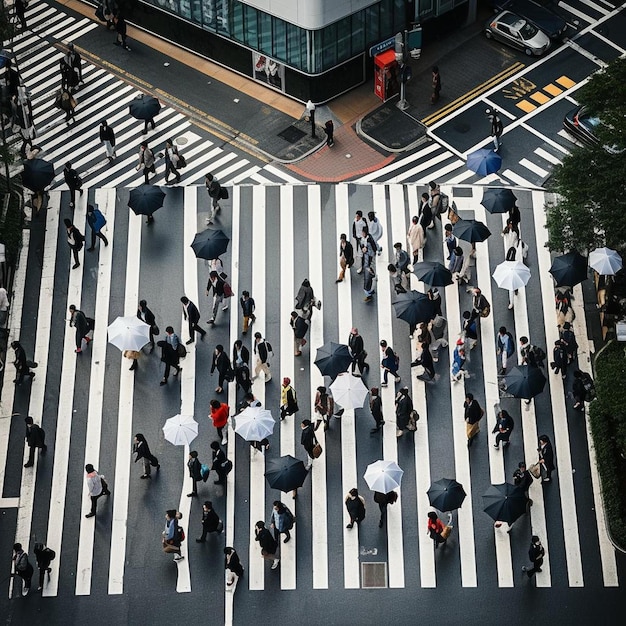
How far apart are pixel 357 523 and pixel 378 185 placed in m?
14.3

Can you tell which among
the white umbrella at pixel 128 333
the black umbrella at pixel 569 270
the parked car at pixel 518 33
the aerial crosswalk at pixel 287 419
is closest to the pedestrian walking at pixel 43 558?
the aerial crosswalk at pixel 287 419

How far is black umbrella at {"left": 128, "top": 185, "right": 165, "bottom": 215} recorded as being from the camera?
43.4m

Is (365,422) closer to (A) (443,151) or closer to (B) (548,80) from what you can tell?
(A) (443,151)

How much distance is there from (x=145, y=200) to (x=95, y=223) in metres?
1.92

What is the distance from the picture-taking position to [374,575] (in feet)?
120

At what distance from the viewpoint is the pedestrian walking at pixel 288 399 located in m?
38.7

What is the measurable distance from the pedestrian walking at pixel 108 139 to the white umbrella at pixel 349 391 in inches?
598

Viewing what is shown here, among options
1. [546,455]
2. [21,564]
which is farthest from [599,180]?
[21,564]

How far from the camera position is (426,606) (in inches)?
1414

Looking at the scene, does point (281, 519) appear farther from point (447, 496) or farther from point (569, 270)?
point (569, 270)

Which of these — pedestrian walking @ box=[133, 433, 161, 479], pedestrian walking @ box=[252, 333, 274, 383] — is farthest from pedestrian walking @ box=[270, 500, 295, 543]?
pedestrian walking @ box=[252, 333, 274, 383]

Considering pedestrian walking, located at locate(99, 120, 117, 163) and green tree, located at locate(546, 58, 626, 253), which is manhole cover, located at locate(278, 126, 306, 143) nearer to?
pedestrian walking, located at locate(99, 120, 117, 163)

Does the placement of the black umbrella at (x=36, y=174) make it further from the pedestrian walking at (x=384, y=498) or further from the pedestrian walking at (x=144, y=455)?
the pedestrian walking at (x=384, y=498)

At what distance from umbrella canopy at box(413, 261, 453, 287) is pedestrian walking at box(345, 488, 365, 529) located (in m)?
7.69
